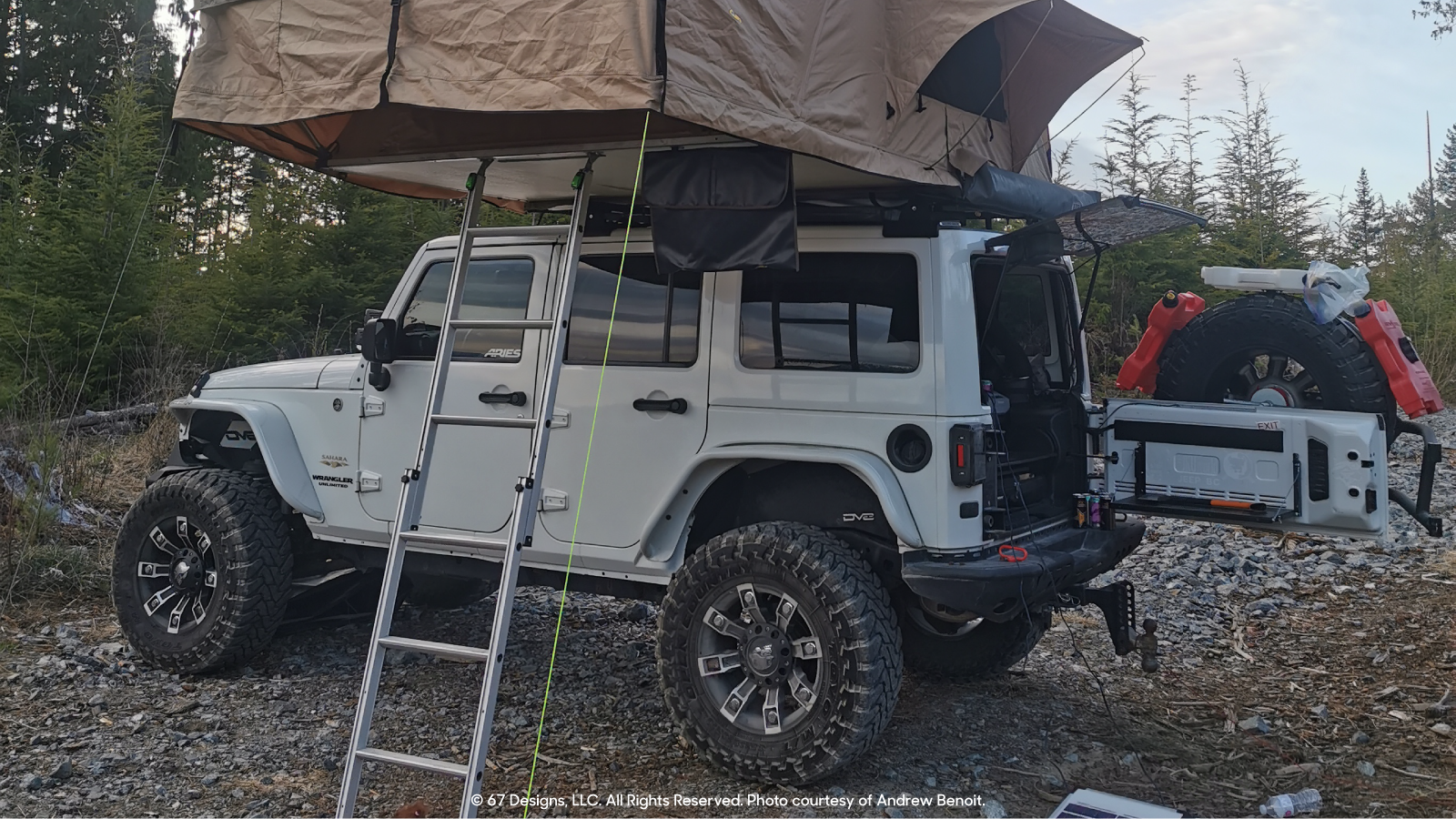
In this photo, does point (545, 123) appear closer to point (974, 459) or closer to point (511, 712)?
point (974, 459)

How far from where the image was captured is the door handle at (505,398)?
4781 mm

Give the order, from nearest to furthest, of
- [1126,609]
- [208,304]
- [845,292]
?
[845,292] → [1126,609] → [208,304]

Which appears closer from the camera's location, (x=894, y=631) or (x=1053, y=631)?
(x=894, y=631)

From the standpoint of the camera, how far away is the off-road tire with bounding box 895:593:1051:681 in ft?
17.4

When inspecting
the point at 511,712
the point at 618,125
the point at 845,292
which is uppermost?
the point at 618,125

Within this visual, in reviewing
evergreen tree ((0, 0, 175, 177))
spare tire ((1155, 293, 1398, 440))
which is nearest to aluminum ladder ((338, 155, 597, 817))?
spare tire ((1155, 293, 1398, 440))

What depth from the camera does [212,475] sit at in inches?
219

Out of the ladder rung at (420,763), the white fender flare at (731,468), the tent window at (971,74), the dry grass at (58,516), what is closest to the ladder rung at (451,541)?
the white fender flare at (731,468)

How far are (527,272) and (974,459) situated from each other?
2.26 meters

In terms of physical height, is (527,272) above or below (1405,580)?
above

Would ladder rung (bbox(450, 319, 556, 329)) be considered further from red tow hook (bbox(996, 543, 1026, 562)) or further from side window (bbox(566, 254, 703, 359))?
red tow hook (bbox(996, 543, 1026, 562))

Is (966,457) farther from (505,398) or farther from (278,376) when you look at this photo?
(278,376)

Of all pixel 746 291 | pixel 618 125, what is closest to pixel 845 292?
pixel 746 291

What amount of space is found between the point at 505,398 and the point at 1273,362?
3497mm
